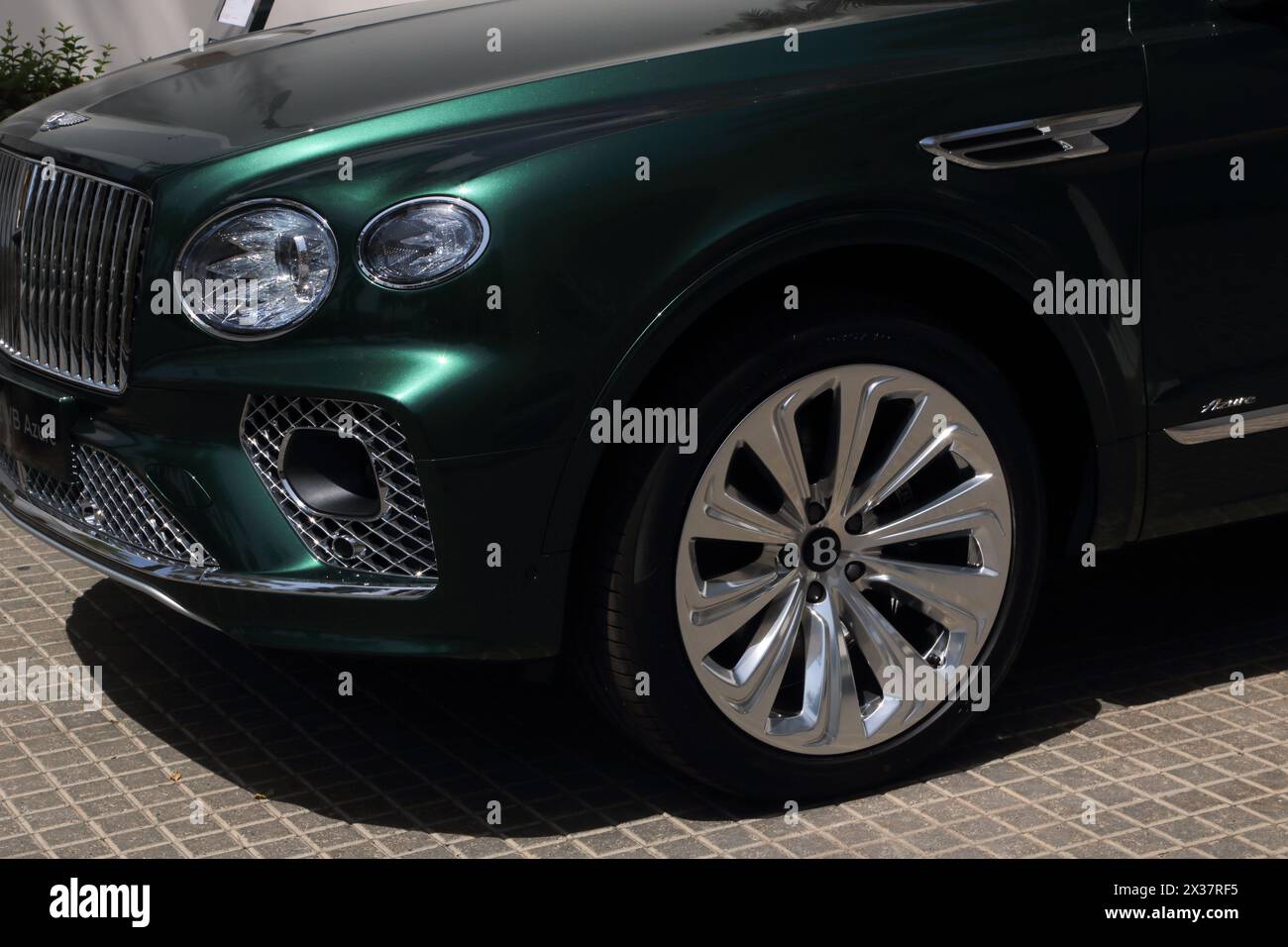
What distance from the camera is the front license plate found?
345 centimetres

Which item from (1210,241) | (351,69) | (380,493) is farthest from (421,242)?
(1210,241)

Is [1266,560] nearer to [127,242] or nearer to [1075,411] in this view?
[1075,411]

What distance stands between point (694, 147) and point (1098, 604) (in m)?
2.16

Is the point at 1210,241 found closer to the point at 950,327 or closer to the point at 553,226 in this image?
the point at 950,327

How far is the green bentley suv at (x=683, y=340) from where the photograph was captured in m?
3.04

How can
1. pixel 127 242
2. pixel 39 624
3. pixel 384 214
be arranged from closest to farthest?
pixel 384 214 → pixel 127 242 → pixel 39 624

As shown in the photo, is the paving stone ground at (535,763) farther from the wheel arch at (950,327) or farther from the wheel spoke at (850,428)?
the wheel spoke at (850,428)

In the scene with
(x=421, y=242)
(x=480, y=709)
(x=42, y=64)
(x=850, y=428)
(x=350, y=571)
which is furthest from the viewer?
(x=42, y=64)

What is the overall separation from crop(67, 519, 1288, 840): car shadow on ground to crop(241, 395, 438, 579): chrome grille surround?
42 centimetres

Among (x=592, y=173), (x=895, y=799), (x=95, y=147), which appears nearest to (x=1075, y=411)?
(x=895, y=799)

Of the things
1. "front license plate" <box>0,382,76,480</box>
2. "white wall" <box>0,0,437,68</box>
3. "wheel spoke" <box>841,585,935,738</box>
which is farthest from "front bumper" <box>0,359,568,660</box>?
"white wall" <box>0,0,437,68</box>

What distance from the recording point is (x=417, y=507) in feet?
10.1

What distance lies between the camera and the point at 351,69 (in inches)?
141

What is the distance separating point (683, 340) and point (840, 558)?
0.56 m
